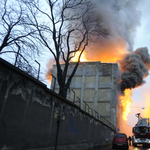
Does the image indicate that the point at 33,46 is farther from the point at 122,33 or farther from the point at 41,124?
the point at 122,33

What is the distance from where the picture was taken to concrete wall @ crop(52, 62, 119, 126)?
3292 cm

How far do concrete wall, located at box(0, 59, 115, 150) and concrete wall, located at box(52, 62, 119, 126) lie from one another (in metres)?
20.5

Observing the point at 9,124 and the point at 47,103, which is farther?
the point at 47,103

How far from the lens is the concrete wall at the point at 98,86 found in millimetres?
32922

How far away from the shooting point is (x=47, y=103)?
9.95m

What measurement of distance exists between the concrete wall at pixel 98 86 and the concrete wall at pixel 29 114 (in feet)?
67.3

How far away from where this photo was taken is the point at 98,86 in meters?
34.4

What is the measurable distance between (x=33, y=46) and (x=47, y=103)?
6.11 metres

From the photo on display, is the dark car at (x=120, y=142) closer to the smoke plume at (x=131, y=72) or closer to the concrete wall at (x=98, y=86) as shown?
the concrete wall at (x=98, y=86)

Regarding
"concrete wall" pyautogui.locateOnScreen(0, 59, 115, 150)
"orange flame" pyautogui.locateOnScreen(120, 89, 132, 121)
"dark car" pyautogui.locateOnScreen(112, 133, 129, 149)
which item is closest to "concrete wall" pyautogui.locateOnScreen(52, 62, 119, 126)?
"orange flame" pyautogui.locateOnScreen(120, 89, 132, 121)

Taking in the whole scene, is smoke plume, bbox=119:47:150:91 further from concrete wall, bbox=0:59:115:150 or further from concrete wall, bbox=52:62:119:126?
concrete wall, bbox=0:59:115:150

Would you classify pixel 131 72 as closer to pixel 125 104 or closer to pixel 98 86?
pixel 125 104

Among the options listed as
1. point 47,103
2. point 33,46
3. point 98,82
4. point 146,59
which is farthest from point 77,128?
point 146,59

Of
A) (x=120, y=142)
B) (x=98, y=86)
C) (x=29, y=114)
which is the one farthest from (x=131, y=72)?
(x=29, y=114)
